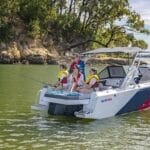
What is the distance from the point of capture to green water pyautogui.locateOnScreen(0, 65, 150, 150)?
13289 mm

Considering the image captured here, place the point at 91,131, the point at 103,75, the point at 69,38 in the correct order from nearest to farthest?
the point at 91,131, the point at 103,75, the point at 69,38

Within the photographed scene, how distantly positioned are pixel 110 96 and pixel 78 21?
63.8 meters

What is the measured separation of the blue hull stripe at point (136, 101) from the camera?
60.5 ft

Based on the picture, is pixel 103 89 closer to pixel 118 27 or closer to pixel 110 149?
pixel 110 149

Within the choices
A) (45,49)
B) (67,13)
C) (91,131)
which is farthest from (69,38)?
(91,131)

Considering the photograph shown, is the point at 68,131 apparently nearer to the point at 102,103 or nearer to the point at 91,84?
the point at 102,103

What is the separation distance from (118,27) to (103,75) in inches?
2476

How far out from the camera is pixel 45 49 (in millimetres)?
70750

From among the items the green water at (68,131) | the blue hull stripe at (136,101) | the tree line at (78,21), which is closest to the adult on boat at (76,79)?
the green water at (68,131)

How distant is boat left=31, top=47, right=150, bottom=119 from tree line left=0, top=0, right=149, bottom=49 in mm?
50657

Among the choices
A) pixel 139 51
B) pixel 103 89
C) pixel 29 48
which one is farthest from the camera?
pixel 29 48

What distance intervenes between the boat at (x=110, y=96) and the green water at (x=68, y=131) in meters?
0.31

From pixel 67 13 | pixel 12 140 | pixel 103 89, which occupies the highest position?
pixel 67 13

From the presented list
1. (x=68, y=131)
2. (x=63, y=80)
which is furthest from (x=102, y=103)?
(x=63, y=80)
